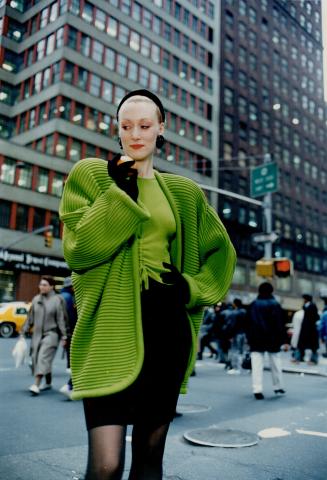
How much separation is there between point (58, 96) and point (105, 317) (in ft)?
118

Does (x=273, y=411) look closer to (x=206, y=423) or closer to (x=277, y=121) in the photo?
(x=206, y=423)

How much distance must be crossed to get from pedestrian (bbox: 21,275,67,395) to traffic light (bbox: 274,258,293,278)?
6508 millimetres

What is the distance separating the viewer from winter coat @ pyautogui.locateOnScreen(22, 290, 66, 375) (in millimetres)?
7781

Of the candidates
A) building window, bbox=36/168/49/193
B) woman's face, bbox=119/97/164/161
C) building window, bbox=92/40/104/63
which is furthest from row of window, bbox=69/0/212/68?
woman's face, bbox=119/97/164/161

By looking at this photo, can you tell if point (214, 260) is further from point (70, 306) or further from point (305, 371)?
point (305, 371)

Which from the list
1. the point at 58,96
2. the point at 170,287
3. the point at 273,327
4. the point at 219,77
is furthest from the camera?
the point at 219,77

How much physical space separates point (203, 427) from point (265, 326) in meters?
3.44

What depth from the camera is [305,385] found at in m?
9.70

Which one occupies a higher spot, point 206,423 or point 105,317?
point 105,317

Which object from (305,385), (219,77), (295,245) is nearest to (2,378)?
(305,385)

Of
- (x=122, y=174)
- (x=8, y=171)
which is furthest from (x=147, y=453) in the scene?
(x=8, y=171)

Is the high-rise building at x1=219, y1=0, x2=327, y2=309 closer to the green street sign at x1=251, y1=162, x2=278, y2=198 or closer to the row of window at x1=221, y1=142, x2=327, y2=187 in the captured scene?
the row of window at x1=221, y1=142, x2=327, y2=187

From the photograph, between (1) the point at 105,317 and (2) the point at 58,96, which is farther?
(2) the point at 58,96

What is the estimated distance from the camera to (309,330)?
1385 cm
